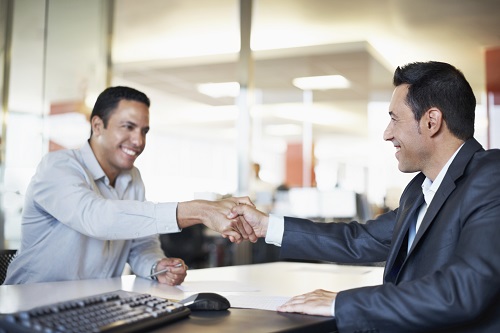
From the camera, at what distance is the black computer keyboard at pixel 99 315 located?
1.16m

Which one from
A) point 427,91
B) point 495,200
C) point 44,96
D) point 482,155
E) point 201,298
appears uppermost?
point 44,96

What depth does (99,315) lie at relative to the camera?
49.5 inches

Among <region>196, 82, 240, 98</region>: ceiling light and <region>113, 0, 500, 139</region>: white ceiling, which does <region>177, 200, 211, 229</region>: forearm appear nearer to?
<region>113, 0, 500, 139</region>: white ceiling

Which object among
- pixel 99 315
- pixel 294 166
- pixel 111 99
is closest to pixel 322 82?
pixel 294 166

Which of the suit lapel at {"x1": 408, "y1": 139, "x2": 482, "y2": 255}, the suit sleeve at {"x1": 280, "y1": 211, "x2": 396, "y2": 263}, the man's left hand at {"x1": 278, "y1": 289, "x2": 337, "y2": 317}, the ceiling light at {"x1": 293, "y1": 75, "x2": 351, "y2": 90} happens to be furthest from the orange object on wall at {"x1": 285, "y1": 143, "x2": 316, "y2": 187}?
the man's left hand at {"x1": 278, "y1": 289, "x2": 337, "y2": 317}

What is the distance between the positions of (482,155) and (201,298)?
859mm

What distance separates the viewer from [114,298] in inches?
55.9

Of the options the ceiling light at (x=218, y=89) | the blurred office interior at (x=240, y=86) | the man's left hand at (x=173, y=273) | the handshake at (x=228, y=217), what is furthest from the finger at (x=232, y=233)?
the ceiling light at (x=218, y=89)

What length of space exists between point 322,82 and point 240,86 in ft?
9.96

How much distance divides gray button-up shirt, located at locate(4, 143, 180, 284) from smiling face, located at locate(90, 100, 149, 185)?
79 millimetres

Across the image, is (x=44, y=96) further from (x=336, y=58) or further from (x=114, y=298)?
(x=336, y=58)

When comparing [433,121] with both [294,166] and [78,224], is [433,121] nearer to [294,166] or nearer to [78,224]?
[78,224]

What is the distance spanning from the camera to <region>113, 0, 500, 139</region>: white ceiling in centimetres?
675

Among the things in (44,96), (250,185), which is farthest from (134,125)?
(250,185)
